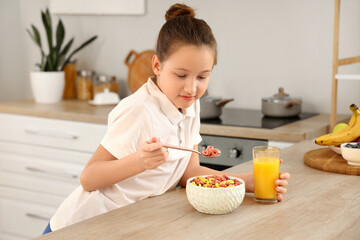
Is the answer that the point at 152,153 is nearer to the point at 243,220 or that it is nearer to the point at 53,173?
the point at 243,220

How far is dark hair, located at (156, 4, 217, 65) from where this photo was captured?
133cm

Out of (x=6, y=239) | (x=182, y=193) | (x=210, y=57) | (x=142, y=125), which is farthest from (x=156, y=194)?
(x=6, y=239)

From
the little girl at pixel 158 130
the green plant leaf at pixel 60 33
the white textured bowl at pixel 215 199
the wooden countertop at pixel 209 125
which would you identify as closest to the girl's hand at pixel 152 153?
the little girl at pixel 158 130

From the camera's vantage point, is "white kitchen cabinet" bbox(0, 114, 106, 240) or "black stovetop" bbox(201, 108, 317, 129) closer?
"black stovetop" bbox(201, 108, 317, 129)

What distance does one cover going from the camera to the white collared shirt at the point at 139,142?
53.8 inches

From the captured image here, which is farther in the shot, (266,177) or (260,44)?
(260,44)

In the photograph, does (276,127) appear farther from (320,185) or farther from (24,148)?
(24,148)

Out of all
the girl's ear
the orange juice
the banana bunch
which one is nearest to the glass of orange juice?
the orange juice

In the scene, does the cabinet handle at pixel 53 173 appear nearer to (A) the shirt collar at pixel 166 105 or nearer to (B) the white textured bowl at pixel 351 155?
(A) the shirt collar at pixel 166 105

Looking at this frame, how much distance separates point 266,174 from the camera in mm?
1285

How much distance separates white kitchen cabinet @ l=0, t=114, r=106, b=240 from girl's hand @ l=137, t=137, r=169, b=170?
161 centimetres

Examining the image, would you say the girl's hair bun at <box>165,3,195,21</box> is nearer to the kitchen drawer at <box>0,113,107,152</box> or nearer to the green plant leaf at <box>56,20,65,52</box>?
the kitchen drawer at <box>0,113,107,152</box>

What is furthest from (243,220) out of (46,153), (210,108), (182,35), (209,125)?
(46,153)

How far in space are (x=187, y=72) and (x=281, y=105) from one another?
4.62 ft
